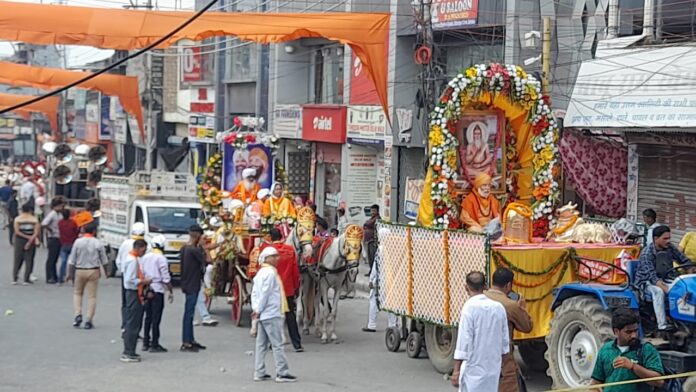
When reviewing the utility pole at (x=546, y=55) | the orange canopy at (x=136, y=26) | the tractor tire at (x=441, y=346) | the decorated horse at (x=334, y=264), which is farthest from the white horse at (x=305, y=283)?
the utility pole at (x=546, y=55)

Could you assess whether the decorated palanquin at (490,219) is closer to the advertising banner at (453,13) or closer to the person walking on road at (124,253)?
the person walking on road at (124,253)

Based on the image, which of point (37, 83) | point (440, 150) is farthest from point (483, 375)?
point (37, 83)

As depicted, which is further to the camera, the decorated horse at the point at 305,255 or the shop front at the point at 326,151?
the shop front at the point at 326,151

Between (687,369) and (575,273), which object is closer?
(687,369)

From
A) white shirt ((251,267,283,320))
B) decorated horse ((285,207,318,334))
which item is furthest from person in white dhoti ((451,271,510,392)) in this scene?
decorated horse ((285,207,318,334))

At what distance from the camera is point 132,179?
27750 mm

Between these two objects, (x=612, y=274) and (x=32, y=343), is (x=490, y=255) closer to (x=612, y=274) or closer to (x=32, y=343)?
(x=612, y=274)

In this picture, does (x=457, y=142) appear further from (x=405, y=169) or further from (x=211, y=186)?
(x=405, y=169)

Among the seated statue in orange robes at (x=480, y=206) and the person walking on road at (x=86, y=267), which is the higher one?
the seated statue in orange robes at (x=480, y=206)

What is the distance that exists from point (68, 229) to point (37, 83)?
24.6 feet

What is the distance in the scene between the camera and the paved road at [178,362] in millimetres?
14250

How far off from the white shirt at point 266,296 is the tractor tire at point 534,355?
10.0ft

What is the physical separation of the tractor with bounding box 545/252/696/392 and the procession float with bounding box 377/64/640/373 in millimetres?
185

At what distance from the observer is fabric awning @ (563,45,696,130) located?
1958 cm
